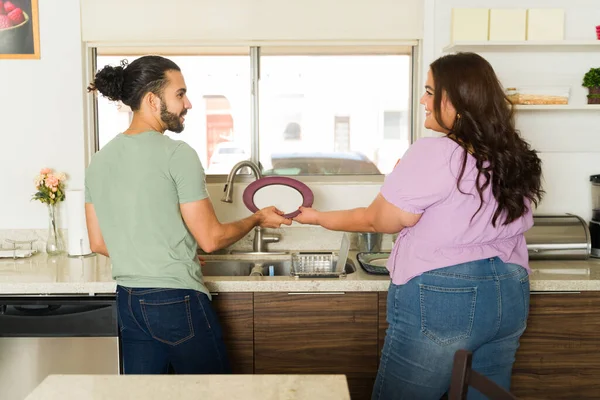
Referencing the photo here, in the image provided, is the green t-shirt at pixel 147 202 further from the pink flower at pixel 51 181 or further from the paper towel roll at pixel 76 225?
the pink flower at pixel 51 181

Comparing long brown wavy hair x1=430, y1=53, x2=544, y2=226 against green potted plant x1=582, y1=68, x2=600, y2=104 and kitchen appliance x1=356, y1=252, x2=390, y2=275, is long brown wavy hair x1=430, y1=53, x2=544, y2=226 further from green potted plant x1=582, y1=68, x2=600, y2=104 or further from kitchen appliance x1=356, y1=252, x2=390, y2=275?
green potted plant x1=582, y1=68, x2=600, y2=104

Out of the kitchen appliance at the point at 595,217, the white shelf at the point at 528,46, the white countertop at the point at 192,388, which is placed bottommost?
the white countertop at the point at 192,388

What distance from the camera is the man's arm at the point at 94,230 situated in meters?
2.09

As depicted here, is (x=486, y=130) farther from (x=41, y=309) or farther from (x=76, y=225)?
(x=76, y=225)

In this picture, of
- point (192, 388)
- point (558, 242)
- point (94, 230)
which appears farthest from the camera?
point (558, 242)

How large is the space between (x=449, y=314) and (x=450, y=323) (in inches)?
0.9

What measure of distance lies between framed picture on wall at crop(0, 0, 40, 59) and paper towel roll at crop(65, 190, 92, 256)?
64cm

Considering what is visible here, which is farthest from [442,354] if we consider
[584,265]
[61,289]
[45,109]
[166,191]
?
[45,109]

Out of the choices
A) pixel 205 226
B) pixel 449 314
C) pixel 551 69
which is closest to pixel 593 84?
pixel 551 69

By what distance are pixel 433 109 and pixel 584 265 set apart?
1206 millimetres

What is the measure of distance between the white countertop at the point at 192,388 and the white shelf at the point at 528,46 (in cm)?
178

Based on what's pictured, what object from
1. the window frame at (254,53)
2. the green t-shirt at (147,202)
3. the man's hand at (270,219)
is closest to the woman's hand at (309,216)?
the man's hand at (270,219)

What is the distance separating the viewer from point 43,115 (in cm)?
295

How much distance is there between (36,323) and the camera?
2312 millimetres
